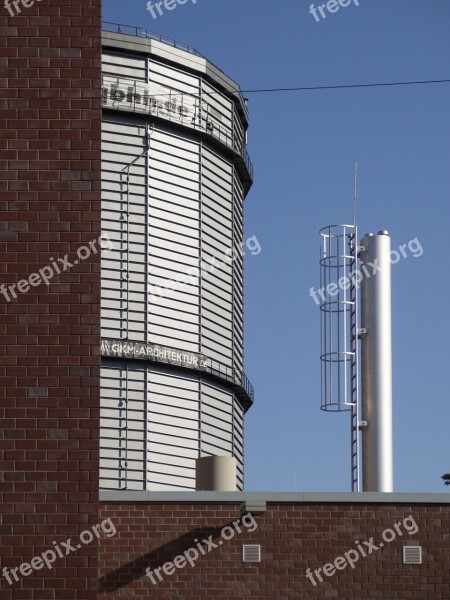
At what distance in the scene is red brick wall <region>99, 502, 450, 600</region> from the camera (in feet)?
58.5

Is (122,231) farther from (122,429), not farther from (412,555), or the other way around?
(412,555)

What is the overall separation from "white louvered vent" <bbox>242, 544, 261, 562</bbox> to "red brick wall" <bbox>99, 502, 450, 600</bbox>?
7 cm

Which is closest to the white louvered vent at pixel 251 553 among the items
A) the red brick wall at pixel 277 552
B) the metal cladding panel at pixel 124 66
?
the red brick wall at pixel 277 552

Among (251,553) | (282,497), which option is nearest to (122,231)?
(282,497)

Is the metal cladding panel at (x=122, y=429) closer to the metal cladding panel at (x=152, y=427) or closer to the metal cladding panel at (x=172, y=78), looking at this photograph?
the metal cladding panel at (x=152, y=427)

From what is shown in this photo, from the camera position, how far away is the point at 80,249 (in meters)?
10.1

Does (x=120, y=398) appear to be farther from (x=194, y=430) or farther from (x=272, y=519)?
(x=272, y=519)

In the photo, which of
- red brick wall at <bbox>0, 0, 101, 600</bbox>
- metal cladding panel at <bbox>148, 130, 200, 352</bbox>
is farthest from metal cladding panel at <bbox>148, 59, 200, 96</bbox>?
red brick wall at <bbox>0, 0, 101, 600</bbox>

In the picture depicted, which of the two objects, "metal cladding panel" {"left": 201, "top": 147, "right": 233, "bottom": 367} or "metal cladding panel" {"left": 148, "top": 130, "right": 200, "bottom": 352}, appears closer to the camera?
"metal cladding panel" {"left": 148, "top": 130, "right": 200, "bottom": 352}

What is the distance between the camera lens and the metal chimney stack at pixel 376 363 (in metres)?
24.1

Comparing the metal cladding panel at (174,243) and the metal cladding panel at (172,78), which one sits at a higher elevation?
the metal cladding panel at (172,78)

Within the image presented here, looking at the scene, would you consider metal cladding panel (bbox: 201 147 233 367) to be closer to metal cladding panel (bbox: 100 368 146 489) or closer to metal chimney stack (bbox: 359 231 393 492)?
metal cladding panel (bbox: 100 368 146 489)

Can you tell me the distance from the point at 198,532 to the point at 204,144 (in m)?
21.8

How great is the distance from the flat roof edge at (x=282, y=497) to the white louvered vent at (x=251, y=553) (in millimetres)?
679
